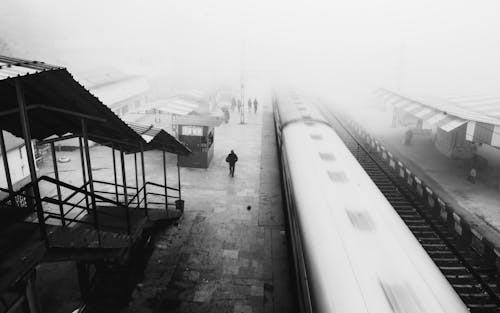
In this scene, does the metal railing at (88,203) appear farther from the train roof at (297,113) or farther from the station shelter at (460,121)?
the station shelter at (460,121)

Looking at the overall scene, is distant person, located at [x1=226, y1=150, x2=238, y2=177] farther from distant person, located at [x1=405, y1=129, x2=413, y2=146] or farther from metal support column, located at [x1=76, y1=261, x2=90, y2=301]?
distant person, located at [x1=405, y1=129, x2=413, y2=146]

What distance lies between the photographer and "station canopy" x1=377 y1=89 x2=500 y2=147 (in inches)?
643

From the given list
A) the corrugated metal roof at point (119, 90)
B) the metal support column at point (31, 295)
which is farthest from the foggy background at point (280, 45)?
the metal support column at point (31, 295)

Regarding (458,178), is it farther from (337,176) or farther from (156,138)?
(156,138)

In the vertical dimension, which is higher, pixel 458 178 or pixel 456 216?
pixel 456 216

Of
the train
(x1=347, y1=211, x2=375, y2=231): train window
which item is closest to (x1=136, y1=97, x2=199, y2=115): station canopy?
the train

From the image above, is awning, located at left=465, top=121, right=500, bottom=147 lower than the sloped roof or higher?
lower

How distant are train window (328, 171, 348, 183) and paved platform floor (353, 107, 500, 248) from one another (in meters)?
6.21

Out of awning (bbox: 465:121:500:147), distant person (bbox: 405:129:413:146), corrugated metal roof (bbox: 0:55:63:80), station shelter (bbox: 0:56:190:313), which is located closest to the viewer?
corrugated metal roof (bbox: 0:55:63:80)

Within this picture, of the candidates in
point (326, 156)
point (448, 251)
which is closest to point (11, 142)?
point (326, 156)

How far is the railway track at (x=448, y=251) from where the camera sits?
9227 millimetres

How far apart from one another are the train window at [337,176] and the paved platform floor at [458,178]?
20.4ft

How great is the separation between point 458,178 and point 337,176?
11.3 meters

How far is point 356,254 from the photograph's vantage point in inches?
247
